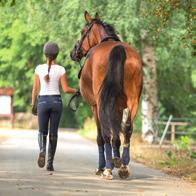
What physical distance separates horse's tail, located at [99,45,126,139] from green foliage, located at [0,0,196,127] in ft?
5.98

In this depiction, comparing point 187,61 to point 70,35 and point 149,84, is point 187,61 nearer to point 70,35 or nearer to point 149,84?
point 149,84

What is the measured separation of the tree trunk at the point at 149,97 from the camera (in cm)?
2698

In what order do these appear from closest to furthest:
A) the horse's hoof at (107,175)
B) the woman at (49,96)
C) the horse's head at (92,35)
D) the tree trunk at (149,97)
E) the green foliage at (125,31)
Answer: the horse's hoof at (107,175), the horse's head at (92,35), the woman at (49,96), the green foliage at (125,31), the tree trunk at (149,97)

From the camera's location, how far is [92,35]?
12.7 m

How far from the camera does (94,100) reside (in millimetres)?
12242

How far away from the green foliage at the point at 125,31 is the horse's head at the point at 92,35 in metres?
1.07

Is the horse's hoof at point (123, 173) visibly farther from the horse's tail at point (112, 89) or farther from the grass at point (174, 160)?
the grass at point (174, 160)

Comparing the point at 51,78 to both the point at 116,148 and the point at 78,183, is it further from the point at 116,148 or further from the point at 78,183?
the point at 78,183

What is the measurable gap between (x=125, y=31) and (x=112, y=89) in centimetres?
1332

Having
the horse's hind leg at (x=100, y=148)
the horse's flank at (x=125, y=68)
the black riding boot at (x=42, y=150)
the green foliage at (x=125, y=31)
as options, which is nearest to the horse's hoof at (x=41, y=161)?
the black riding boot at (x=42, y=150)

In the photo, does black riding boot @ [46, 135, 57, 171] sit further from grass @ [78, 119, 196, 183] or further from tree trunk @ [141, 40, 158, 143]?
tree trunk @ [141, 40, 158, 143]

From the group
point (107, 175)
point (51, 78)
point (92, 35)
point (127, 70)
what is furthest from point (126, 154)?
point (92, 35)

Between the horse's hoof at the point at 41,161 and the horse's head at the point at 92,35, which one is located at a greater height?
the horse's head at the point at 92,35

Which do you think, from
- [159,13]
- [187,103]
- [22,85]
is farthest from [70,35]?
[22,85]
